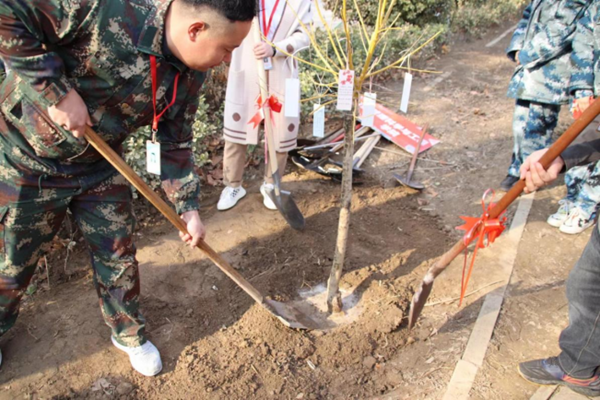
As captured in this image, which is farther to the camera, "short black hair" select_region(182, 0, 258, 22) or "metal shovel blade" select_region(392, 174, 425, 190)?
"metal shovel blade" select_region(392, 174, 425, 190)

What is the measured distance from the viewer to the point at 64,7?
5.83ft

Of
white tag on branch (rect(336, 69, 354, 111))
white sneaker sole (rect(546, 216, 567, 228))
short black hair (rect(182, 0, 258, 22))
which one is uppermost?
short black hair (rect(182, 0, 258, 22))

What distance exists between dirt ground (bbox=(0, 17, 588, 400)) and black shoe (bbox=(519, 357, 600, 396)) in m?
0.09

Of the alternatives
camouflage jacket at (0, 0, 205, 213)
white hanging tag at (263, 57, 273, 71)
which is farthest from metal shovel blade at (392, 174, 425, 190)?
camouflage jacket at (0, 0, 205, 213)

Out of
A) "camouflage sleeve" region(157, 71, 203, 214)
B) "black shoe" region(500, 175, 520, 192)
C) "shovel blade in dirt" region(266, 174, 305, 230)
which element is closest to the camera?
"camouflage sleeve" region(157, 71, 203, 214)

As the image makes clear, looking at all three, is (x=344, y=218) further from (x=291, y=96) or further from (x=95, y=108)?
(x=95, y=108)

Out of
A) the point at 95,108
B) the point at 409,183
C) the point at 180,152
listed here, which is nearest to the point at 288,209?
the point at 409,183

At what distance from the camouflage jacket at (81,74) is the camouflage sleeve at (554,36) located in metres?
3.15

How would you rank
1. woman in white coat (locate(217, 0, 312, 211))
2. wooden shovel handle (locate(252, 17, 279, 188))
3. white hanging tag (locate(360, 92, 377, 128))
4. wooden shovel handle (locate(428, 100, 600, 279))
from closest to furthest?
wooden shovel handle (locate(428, 100, 600, 279)) → white hanging tag (locate(360, 92, 377, 128)) → wooden shovel handle (locate(252, 17, 279, 188)) → woman in white coat (locate(217, 0, 312, 211))

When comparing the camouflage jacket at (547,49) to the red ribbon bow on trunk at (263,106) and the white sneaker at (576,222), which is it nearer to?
the white sneaker at (576,222)

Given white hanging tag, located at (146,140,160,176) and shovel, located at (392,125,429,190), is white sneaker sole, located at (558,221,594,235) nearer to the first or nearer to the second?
shovel, located at (392,125,429,190)

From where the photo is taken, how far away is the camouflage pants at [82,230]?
85.0 inches

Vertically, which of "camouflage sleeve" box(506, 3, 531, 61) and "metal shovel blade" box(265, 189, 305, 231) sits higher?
"camouflage sleeve" box(506, 3, 531, 61)

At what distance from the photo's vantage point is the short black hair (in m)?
1.81
